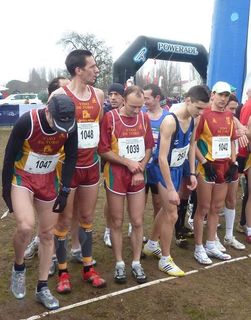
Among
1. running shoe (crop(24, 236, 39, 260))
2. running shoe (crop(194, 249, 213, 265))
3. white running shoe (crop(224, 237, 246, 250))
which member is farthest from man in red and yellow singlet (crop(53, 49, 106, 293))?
white running shoe (crop(224, 237, 246, 250))

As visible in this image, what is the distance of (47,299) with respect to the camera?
11.4 ft

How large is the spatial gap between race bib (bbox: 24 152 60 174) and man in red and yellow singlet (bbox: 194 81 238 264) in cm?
188

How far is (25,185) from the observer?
3.26 m

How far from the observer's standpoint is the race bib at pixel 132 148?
391 cm

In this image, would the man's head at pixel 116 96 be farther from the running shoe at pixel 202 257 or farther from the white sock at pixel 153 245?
the running shoe at pixel 202 257

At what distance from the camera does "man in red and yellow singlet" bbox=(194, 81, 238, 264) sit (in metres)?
4.53

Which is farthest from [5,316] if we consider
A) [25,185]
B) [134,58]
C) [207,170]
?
[134,58]

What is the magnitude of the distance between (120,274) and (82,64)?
81.8 inches

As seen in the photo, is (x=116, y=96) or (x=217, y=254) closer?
(x=217, y=254)

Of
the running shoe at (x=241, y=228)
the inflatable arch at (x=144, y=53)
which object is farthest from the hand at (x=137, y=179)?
the inflatable arch at (x=144, y=53)

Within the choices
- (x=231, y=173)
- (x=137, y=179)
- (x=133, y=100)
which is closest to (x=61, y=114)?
(x=133, y=100)

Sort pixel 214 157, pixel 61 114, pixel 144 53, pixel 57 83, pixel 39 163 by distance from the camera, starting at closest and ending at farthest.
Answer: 1. pixel 61 114
2. pixel 39 163
3. pixel 57 83
4. pixel 214 157
5. pixel 144 53

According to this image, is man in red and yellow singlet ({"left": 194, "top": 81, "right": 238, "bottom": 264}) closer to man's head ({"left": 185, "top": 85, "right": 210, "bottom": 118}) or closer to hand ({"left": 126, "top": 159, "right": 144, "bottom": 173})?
man's head ({"left": 185, "top": 85, "right": 210, "bottom": 118})

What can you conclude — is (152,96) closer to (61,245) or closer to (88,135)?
(88,135)
